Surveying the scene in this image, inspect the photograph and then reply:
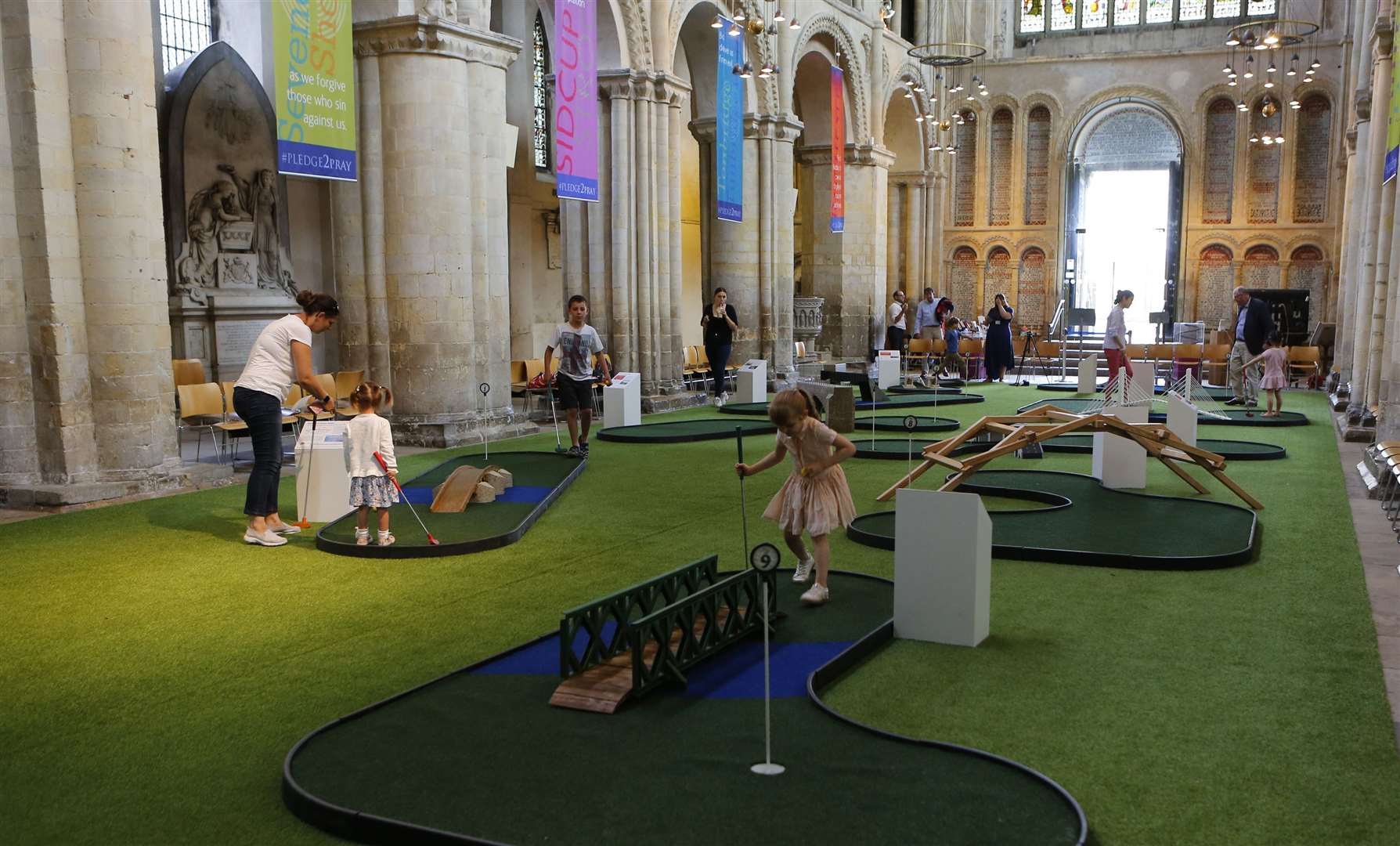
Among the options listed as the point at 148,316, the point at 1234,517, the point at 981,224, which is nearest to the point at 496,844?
the point at 1234,517

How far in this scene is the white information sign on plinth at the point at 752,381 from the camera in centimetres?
1888

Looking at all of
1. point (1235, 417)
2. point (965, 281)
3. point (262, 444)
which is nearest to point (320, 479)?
point (262, 444)

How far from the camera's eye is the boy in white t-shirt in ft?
39.6

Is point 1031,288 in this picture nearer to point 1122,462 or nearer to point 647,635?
point 1122,462

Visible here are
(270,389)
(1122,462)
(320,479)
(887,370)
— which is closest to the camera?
(270,389)

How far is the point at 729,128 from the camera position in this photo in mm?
19891

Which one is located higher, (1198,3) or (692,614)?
(1198,3)

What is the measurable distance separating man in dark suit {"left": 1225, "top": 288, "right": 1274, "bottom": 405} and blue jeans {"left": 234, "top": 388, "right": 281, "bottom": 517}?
45.1 ft

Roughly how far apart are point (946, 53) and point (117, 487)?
86.3 ft

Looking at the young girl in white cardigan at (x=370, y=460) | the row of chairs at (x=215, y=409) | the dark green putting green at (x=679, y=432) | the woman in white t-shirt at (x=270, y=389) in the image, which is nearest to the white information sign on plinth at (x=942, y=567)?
the young girl in white cardigan at (x=370, y=460)

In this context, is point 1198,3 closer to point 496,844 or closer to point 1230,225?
point 1230,225

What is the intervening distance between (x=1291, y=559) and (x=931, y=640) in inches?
127

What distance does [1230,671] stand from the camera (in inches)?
215

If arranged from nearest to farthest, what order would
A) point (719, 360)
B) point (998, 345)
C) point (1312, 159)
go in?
point (719, 360) → point (998, 345) → point (1312, 159)
